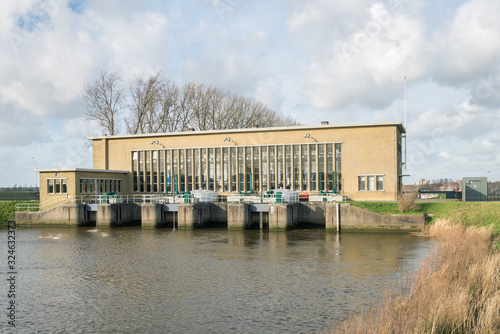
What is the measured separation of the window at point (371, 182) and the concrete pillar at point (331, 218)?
37.8 ft

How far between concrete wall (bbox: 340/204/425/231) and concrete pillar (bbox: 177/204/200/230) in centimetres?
1490

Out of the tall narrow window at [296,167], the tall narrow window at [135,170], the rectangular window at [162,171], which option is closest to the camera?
the tall narrow window at [296,167]

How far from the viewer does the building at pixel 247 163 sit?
173 ft

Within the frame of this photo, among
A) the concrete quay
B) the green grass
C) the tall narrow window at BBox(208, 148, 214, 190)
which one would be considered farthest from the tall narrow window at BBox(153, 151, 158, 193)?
the green grass

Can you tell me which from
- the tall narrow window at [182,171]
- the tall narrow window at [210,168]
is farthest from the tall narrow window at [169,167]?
the tall narrow window at [210,168]

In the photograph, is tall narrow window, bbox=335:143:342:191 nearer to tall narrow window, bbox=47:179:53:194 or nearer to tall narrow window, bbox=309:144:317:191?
tall narrow window, bbox=309:144:317:191

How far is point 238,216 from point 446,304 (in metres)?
31.9

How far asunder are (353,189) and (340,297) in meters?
35.8

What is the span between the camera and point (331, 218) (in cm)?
4262

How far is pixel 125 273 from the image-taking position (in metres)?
24.7

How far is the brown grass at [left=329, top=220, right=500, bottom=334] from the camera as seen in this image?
12.5m

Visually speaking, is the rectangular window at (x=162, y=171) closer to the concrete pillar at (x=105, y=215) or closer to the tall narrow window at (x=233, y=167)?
the tall narrow window at (x=233, y=167)

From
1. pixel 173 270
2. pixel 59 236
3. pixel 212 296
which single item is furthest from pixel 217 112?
pixel 212 296

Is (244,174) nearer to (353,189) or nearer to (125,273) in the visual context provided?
(353,189)
